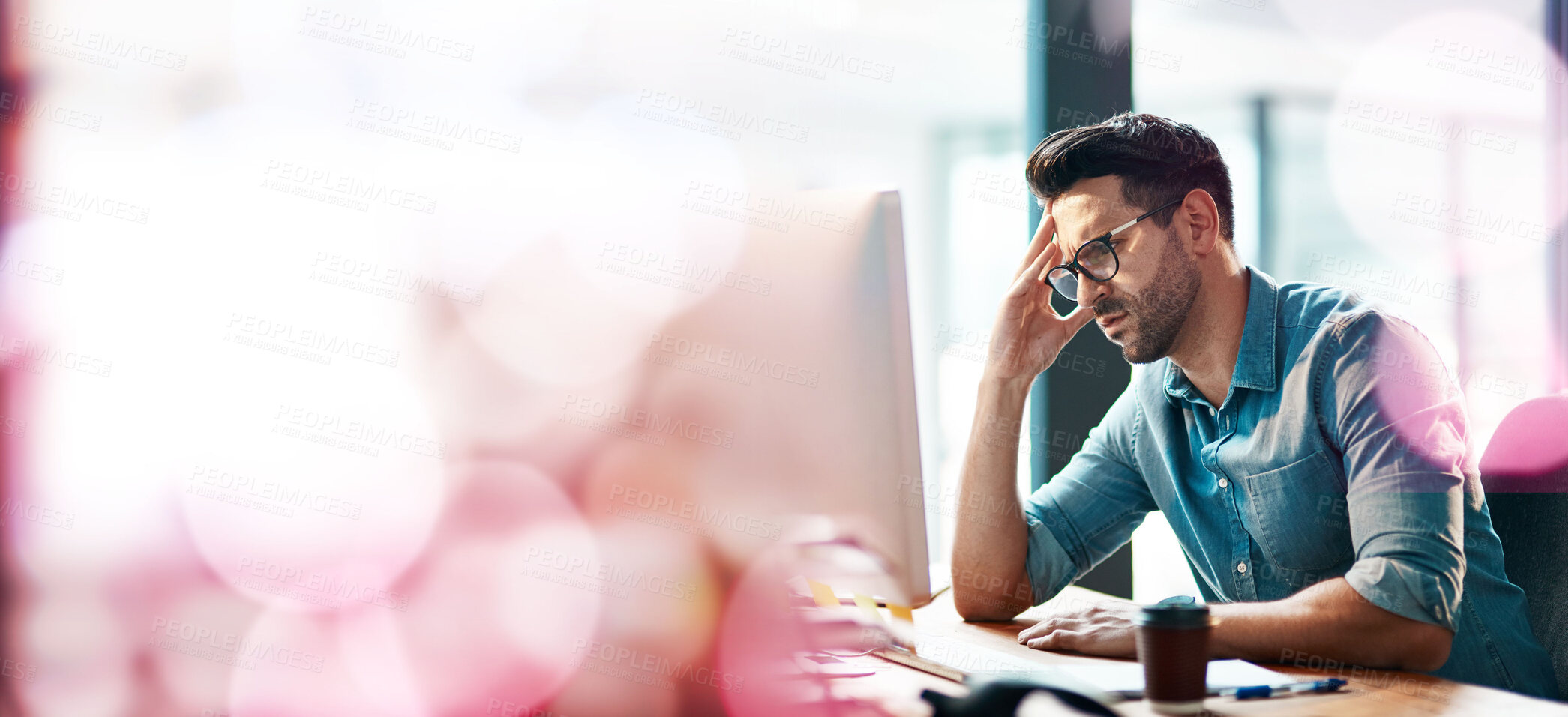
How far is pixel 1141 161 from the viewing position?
1439 mm

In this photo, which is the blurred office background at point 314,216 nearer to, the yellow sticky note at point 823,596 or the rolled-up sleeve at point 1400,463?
the yellow sticky note at point 823,596

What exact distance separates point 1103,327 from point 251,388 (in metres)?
1.38

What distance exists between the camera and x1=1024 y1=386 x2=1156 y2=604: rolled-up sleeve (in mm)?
1459

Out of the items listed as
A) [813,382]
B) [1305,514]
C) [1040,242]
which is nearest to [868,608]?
[813,382]

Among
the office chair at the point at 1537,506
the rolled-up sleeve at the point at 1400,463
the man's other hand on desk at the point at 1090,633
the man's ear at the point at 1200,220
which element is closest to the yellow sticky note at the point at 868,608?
the man's other hand on desk at the point at 1090,633

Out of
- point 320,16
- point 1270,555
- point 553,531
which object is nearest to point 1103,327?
point 1270,555

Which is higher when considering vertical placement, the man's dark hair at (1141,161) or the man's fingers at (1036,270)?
the man's dark hair at (1141,161)

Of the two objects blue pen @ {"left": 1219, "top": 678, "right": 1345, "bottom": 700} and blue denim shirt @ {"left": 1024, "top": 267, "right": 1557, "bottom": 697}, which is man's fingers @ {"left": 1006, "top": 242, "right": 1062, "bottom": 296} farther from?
blue pen @ {"left": 1219, "top": 678, "right": 1345, "bottom": 700}

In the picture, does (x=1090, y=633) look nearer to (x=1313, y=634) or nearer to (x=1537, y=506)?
(x=1313, y=634)

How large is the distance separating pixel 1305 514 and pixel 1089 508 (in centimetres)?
Answer: 34

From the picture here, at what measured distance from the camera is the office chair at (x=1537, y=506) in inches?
48.8

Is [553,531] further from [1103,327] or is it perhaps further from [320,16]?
[320,16]

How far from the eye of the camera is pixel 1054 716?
822 millimetres

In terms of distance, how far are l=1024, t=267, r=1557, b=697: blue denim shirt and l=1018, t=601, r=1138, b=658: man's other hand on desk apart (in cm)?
17
